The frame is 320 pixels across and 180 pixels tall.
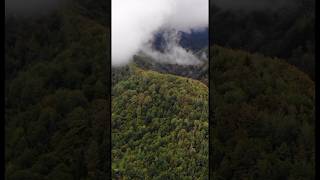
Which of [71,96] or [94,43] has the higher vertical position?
[94,43]

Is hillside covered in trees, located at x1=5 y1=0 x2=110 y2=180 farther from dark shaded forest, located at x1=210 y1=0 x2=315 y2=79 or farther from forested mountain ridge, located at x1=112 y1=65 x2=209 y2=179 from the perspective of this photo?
forested mountain ridge, located at x1=112 y1=65 x2=209 y2=179

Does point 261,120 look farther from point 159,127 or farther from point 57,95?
point 159,127

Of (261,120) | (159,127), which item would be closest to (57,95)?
(261,120)

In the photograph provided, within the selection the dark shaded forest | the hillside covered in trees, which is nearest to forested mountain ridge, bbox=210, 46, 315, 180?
the dark shaded forest

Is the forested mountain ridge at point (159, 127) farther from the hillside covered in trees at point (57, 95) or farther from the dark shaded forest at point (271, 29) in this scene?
the hillside covered in trees at point (57, 95)

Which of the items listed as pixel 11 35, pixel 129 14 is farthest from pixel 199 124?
pixel 11 35
